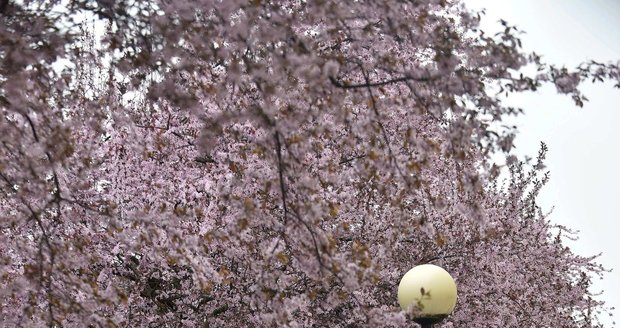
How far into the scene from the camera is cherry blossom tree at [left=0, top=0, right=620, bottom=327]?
18.4ft

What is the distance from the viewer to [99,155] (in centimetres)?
1255

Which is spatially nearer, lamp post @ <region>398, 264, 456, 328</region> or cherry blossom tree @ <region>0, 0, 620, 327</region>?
cherry blossom tree @ <region>0, 0, 620, 327</region>

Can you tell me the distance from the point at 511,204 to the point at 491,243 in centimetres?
231

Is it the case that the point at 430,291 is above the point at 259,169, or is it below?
below

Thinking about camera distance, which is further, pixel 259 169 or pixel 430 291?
pixel 259 169

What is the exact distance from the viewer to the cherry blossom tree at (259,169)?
5.60m

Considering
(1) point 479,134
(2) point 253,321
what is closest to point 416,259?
(2) point 253,321

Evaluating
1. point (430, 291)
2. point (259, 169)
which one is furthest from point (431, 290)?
point (259, 169)

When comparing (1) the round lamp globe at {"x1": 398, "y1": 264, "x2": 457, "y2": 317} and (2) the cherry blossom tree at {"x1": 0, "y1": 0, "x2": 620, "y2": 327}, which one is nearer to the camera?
(2) the cherry blossom tree at {"x1": 0, "y1": 0, "x2": 620, "y2": 327}

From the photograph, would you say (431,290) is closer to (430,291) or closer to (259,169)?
(430,291)

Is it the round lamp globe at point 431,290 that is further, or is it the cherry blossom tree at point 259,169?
the round lamp globe at point 431,290

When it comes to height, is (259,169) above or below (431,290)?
above

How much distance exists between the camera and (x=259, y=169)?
34.2 ft

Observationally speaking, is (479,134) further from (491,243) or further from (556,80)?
(491,243)
